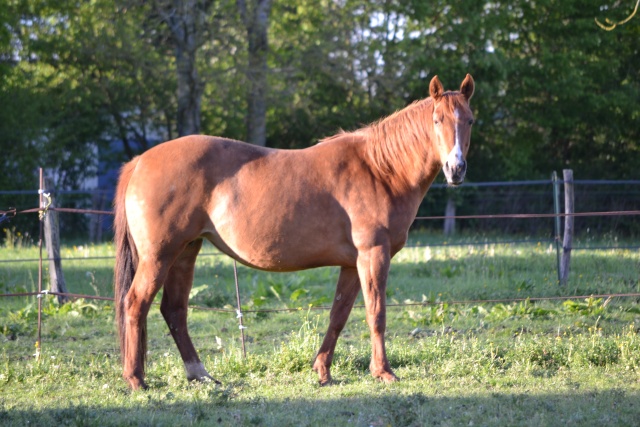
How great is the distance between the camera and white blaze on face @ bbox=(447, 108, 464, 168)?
542cm

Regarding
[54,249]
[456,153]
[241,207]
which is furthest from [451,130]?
[54,249]

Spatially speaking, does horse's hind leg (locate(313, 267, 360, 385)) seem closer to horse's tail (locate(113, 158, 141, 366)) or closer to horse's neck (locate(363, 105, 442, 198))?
horse's neck (locate(363, 105, 442, 198))

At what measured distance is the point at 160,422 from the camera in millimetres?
4594

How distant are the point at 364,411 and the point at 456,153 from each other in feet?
6.43

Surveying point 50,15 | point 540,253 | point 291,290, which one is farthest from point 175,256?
point 50,15

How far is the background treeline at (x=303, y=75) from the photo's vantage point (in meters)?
19.2

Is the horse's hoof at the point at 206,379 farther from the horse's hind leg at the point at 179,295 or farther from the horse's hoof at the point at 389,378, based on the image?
the horse's hoof at the point at 389,378

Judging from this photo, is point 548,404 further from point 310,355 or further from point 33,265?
point 33,265

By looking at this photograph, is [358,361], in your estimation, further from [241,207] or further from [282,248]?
[241,207]

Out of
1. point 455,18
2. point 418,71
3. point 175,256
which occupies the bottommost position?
point 175,256

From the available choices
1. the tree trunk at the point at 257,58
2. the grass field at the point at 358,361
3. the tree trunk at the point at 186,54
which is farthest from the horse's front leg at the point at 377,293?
the tree trunk at the point at 257,58

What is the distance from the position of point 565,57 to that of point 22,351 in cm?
1888

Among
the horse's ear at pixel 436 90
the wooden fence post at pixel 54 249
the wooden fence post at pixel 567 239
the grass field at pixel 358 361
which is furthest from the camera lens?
the wooden fence post at pixel 567 239

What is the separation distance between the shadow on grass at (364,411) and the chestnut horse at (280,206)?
27.0 inches
